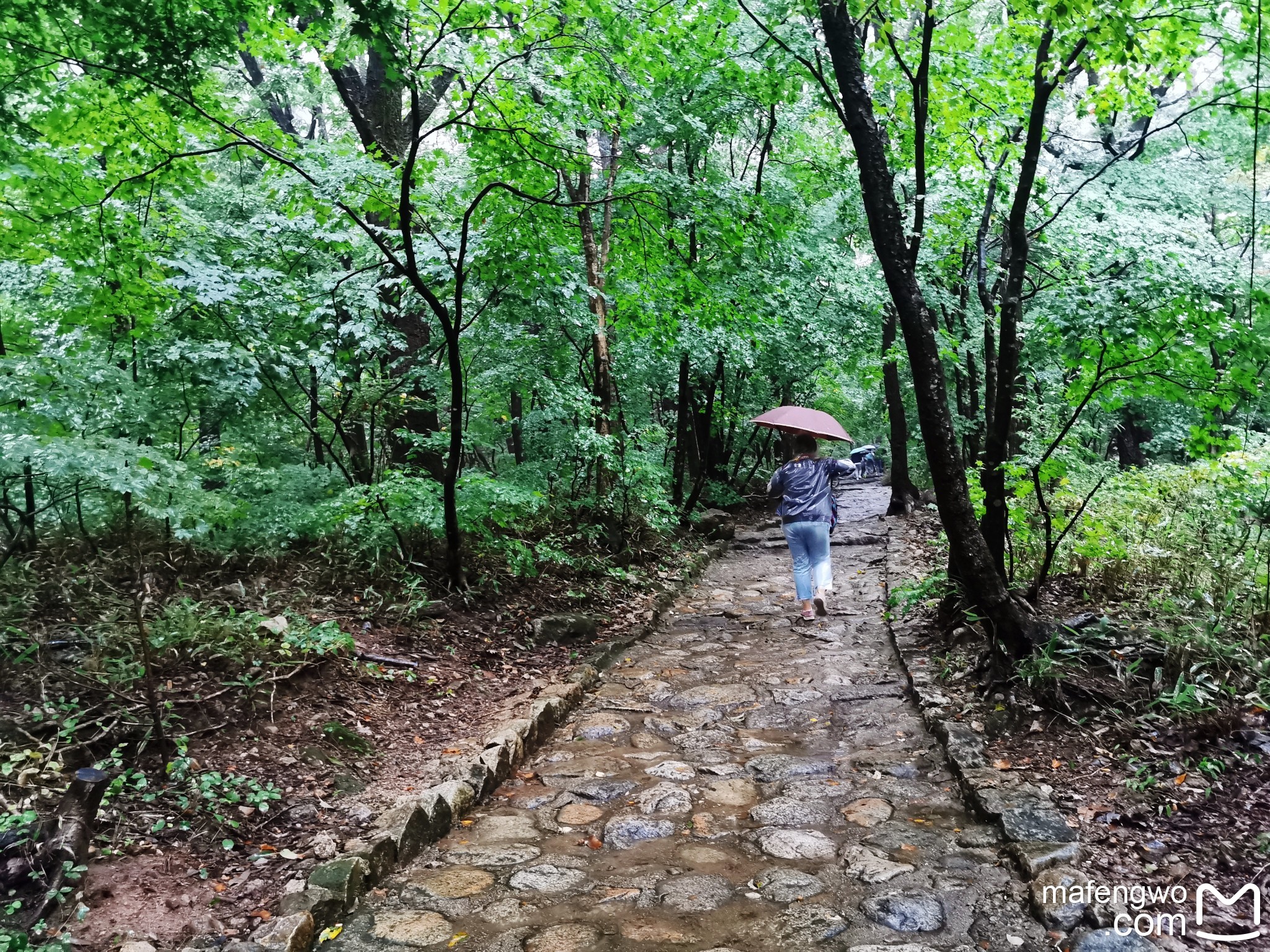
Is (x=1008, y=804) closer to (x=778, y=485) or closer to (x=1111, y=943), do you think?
(x=1111, y=943)

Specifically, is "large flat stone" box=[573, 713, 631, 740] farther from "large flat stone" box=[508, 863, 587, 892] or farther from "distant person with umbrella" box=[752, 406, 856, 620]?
"distant person with umbrella" box=[752, 406, 856, 620]

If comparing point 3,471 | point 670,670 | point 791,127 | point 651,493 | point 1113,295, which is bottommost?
point 670,670

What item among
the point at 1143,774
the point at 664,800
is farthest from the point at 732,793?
the point at 1143,774

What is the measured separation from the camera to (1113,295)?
14.7ft

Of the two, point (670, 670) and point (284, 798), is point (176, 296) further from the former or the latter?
point (670, 670)

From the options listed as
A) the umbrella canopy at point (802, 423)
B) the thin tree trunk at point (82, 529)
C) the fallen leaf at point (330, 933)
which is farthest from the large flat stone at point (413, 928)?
the umbrella canopy at point (802, 423)

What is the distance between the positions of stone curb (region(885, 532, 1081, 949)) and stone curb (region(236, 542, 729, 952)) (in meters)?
2.45

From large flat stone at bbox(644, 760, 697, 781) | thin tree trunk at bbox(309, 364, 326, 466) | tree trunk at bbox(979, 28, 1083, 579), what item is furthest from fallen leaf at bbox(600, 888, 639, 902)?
thin tree trunk at bbox(309, 364, 326, 466)

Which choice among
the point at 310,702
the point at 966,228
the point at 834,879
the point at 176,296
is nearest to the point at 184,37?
the point at 176,296

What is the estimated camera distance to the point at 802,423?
23.6 ft

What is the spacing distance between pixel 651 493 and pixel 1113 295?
220 inches

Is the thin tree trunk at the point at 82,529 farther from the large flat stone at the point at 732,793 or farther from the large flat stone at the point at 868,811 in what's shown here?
the large flat stone at the point at 868,811

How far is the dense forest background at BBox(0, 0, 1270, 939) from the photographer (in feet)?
14.3

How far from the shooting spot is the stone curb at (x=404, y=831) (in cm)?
264
